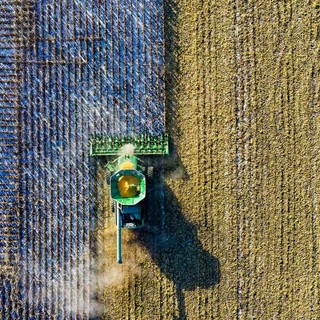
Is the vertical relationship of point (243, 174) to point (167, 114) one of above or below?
below

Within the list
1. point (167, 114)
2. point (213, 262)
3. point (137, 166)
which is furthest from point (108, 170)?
point (213, 262)

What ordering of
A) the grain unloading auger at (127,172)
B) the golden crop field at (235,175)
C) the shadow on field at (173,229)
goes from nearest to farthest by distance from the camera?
the grain unloading auger at (127,172) → the golden crop field at (235,175) → the shadow on field at (173,229)

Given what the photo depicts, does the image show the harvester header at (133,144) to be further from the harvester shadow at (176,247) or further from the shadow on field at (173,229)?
the harvester shadow at (176,247)

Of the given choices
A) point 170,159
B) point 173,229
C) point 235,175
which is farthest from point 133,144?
point 235,175

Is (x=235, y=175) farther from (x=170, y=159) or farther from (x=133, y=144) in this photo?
(x=133, y=144)

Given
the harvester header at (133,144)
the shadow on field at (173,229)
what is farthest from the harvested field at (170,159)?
the harvester header at (133,144)

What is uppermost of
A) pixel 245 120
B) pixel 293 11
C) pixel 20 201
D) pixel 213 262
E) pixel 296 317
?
pixel 293 11

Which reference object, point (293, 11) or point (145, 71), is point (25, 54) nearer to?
point (145, 71)
